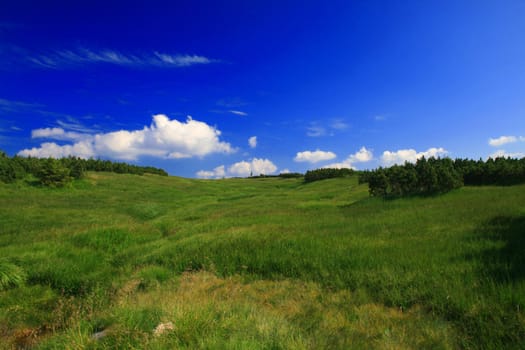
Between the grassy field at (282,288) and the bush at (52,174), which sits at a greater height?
the bush at (52,174)

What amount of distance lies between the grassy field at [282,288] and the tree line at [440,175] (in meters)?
8.58

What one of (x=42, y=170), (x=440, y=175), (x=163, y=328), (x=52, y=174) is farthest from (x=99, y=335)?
(x=42, y=170)

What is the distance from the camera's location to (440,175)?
72.5ft

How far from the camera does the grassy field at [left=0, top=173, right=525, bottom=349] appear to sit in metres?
3.88

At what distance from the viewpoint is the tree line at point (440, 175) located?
2206 centimetres

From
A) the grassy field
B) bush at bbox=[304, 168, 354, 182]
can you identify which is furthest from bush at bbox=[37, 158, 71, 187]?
bush at bbox=[304, 168, 354, 182]

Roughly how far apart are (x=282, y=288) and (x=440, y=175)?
21.9 metres

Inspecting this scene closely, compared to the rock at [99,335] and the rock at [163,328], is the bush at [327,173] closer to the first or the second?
the rock at [163,328]

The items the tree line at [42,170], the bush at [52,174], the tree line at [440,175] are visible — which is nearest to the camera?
the tree line at [440,175]

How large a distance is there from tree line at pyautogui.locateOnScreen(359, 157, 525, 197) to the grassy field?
8578 mm

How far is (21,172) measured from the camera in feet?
133

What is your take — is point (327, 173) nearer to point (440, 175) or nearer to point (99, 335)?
point (440, 175)

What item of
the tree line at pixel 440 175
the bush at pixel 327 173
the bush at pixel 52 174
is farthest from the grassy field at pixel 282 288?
the bush at pixel 327 173

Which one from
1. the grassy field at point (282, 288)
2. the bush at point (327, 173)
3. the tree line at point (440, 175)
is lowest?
the grassy field at point (282, 288)
